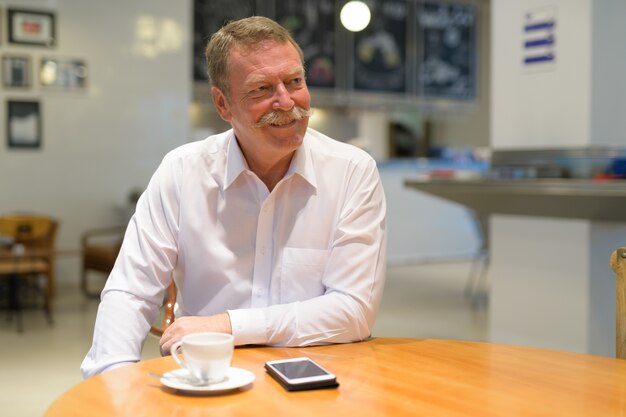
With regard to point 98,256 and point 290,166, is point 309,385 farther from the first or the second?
point 98,256

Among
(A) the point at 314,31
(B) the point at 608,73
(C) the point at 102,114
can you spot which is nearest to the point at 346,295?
(B) the point at 608,73

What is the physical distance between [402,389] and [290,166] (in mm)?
878

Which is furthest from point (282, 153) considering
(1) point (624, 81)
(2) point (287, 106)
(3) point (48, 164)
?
(3) point (48, 164)

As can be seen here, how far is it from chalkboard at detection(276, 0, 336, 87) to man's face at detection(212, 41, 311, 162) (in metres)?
7.15

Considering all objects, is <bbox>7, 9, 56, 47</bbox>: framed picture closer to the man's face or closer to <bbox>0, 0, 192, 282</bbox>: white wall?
<bbox>0, 0, 192, 282</bbox>: white wall

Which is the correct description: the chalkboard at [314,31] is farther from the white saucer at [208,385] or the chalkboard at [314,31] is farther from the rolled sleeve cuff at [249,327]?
the white saucer at [208,385]

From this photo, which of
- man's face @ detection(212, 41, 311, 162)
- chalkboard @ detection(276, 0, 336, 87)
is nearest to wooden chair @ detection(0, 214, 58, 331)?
chalkboard @ detection(276, 0, 336, 87)

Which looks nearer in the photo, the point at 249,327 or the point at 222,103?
the point at 249,327

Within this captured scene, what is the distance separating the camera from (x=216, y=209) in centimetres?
206

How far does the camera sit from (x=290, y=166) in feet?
6.77

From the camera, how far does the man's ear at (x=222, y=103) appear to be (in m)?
2.12

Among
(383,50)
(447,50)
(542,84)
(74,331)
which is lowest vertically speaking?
(74,331)

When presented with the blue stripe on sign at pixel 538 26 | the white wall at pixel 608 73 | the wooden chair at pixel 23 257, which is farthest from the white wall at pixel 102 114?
the white wall at pixel 608 73

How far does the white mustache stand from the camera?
197 centimetres
